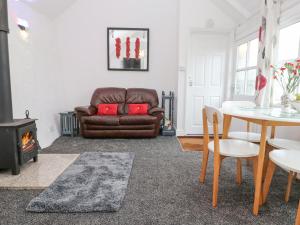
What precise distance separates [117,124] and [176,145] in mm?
1073

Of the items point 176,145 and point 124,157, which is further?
point 176,145

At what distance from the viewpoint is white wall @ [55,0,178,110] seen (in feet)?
13.8

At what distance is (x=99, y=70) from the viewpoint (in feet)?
14.3

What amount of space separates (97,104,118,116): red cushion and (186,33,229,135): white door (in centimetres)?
143

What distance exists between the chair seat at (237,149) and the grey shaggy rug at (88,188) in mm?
949

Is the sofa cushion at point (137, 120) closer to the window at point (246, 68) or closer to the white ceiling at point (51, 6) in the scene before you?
the window at point (246, 68)

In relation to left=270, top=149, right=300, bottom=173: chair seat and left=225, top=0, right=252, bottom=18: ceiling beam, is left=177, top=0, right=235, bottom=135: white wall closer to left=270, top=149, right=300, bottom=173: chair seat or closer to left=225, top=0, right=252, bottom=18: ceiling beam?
left=225, top=0, right=252, bottom=18: ceiling beam

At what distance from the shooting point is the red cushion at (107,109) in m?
3.96

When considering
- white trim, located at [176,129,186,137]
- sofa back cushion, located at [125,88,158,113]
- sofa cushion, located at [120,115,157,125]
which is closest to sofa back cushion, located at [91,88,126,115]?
sofa back cushion, located at [125,88,158,113]

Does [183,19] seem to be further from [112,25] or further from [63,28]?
[63,28]

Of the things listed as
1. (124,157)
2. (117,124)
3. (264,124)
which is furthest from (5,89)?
(264,124)

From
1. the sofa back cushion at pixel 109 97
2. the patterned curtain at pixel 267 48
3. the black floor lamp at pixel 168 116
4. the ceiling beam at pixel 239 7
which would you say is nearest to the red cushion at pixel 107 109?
the sofa back cushion at pixel 109 97

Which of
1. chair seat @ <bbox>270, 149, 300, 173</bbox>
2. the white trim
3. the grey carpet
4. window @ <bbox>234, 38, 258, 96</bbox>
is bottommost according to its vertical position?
the grey carpet

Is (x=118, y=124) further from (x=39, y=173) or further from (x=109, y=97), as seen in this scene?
(x=39, y=173)
